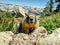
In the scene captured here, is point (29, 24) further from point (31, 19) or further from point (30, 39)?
point (30, 39)

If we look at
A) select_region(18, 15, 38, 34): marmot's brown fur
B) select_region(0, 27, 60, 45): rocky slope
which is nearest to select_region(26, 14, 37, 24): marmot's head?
select_region(18, 15, 38, 34): marmot's brown fur

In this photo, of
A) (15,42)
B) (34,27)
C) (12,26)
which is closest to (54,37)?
(15,42)

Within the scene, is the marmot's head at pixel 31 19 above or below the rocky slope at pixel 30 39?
above

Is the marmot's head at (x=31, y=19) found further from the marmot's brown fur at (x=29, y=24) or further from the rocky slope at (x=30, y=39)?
the rocky slope at (x=30, y=39)

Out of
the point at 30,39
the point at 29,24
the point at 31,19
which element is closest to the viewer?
the point at 30,39

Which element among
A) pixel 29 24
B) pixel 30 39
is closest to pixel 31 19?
pixel 29 24

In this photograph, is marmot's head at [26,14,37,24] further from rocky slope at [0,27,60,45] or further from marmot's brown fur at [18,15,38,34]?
rocky slope at [0,27,60,45]

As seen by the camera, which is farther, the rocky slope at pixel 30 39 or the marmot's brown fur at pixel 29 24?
the marmot's brown fur at pixel 29 24

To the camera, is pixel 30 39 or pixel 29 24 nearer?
pixel 30 39

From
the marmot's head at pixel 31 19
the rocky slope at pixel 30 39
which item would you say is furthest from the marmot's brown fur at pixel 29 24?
the rocky slope at pixel 30 39

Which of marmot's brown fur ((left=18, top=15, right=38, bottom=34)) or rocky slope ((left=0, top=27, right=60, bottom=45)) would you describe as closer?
rocky slope ((left=0, top=27, right=60, bottom=45))

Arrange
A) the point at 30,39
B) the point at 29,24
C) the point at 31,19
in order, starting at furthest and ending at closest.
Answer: the point at 29,24
the point at 31,19
the point at 30,39

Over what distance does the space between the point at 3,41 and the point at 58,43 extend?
151 centimetres

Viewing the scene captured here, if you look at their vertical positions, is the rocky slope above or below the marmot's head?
below
